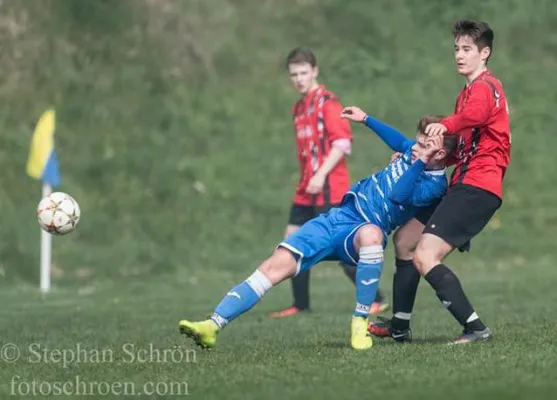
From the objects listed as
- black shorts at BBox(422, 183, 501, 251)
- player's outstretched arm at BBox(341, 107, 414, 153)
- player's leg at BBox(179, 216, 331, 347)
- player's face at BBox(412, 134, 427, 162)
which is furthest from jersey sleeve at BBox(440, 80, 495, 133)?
player's leg at BBox(179, 216, 331, 347)

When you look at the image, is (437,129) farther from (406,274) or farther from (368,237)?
(406,274)

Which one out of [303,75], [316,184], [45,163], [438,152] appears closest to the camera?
[438,152]

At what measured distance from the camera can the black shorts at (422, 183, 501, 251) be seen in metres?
7.23

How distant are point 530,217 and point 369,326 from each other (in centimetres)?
1044

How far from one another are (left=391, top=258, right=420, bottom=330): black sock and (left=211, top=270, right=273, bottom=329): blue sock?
93cm

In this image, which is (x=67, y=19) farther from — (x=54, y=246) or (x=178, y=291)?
(x=178, y=291)

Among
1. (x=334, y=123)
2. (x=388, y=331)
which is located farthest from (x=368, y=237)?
(x=334, y=123)

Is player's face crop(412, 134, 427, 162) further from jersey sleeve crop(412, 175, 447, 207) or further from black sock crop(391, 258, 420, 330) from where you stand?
black sock crop(391, 258, 420, 330)

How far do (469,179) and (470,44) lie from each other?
825mm

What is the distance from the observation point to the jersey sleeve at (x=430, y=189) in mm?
7488

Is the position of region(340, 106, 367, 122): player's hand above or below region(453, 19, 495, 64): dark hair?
below

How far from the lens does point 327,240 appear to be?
7504 millimetres

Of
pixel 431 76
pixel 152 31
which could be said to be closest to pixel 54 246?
pixel 152 31

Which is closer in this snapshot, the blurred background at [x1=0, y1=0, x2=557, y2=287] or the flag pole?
the flag pole
